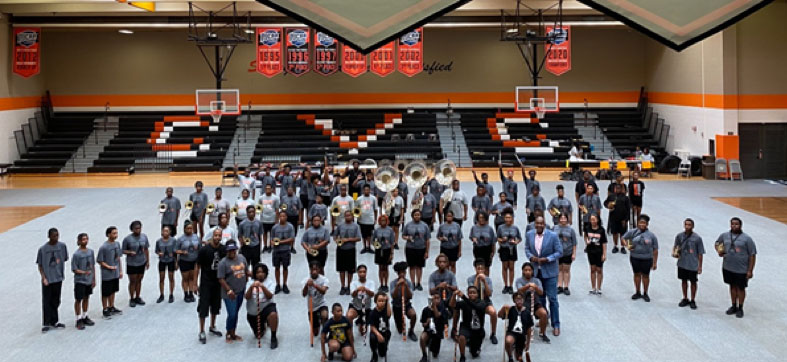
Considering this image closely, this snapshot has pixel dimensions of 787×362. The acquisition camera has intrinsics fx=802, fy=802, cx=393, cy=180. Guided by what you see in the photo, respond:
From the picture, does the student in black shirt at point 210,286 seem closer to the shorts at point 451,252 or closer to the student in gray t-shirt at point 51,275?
the student in gray t-shirt at point 51,275

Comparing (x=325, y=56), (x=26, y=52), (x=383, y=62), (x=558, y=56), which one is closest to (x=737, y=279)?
(x=383, y=62)

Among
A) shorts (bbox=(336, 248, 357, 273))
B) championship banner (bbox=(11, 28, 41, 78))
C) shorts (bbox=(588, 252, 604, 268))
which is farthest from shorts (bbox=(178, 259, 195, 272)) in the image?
championship banner (bbox=(11, 28, 41, 78))

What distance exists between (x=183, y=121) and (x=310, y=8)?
3491 cm

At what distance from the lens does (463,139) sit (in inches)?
1391

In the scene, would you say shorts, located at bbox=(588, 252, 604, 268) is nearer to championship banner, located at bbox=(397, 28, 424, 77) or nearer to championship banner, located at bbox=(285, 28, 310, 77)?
championship banner, located at bbox=(397, 28, 424, 77)

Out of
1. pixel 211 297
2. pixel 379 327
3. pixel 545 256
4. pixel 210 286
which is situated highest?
pixel 545 256

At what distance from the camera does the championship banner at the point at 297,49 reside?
30781mm

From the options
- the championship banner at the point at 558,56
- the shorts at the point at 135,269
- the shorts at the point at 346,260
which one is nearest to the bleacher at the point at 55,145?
the championship banner at the point at 558,56

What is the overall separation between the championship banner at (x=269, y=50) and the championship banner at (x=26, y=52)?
30.7 feet

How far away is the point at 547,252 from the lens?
1085cm

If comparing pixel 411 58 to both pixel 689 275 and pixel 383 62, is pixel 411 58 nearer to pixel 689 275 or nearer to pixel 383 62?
pixel 383 62

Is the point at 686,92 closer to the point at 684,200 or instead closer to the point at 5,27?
→ the point at 684,200

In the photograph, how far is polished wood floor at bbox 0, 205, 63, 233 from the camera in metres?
20.2

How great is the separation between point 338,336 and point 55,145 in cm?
2909
